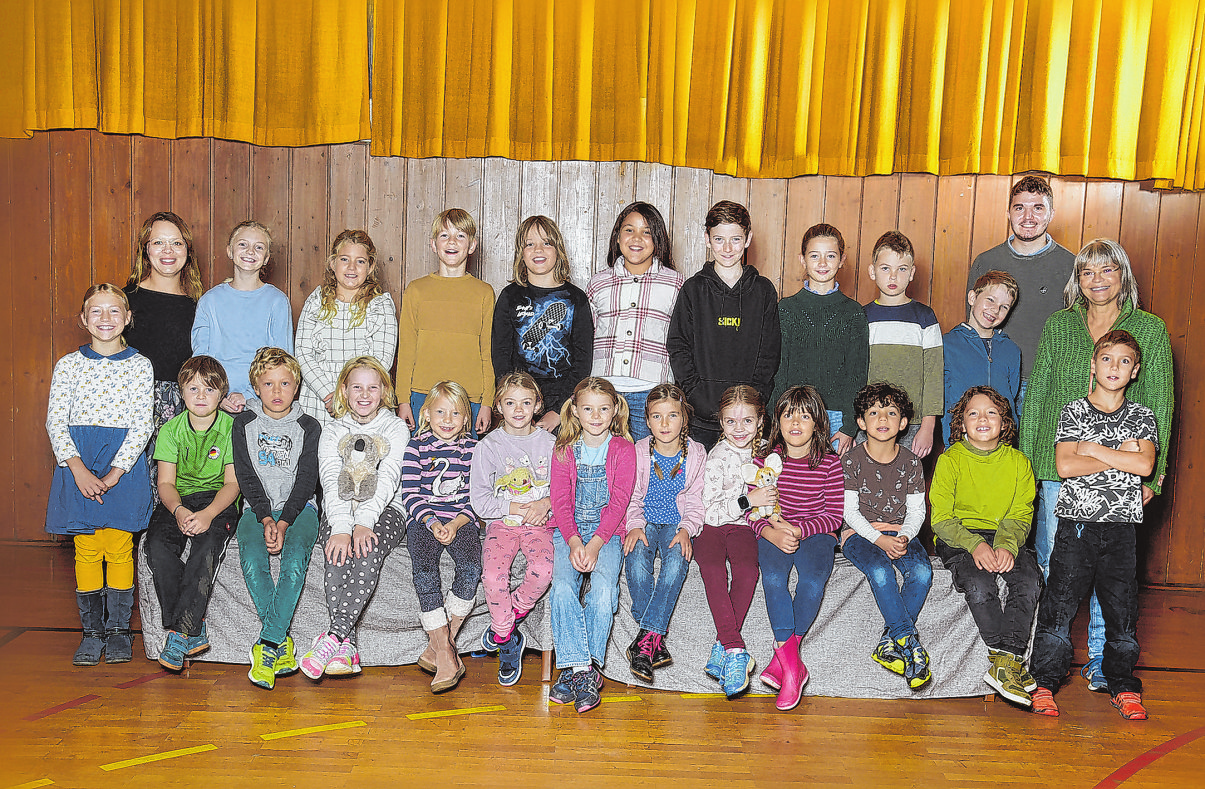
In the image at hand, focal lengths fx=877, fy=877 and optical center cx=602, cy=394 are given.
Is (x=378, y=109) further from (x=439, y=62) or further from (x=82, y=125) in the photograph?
(x=82, y=125)

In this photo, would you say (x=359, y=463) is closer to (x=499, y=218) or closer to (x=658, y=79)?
(x=499, y=218)

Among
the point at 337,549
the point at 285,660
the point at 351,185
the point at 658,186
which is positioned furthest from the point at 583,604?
the point at 351,185

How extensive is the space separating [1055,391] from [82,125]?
163 inches

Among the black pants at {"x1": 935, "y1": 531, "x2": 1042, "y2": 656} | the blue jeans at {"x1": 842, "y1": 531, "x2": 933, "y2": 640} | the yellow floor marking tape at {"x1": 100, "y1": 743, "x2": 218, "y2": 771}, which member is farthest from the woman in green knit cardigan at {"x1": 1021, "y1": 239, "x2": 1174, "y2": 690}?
the yellow floor marking tape at {"x1": 100, "y1": 743, "x2": 218, "y2": 771}

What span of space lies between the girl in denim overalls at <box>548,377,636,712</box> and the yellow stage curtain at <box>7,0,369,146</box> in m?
1.89

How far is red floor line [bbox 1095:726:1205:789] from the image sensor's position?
2.25 meters

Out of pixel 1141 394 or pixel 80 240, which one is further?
pixel 80 240

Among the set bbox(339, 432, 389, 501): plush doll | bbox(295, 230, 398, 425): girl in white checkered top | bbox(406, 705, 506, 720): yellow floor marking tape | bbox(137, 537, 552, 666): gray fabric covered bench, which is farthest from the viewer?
bbox(295, 230, 398, 425): girl in white checkered top

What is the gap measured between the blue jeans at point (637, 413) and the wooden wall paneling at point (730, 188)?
115 centimetres

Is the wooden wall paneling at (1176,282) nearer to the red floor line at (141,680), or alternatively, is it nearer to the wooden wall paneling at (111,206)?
the red floor line at (141,680)

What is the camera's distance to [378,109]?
387cm

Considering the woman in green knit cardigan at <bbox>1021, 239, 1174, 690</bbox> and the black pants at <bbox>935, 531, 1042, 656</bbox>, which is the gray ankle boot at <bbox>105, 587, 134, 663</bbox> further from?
the woman in green knit cardigan at <bbox>1021, 239, 1174, 690</bbox>

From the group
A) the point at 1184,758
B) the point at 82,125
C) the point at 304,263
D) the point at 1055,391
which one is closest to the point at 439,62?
the point at 304,263

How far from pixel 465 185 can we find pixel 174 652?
2.25 metres
